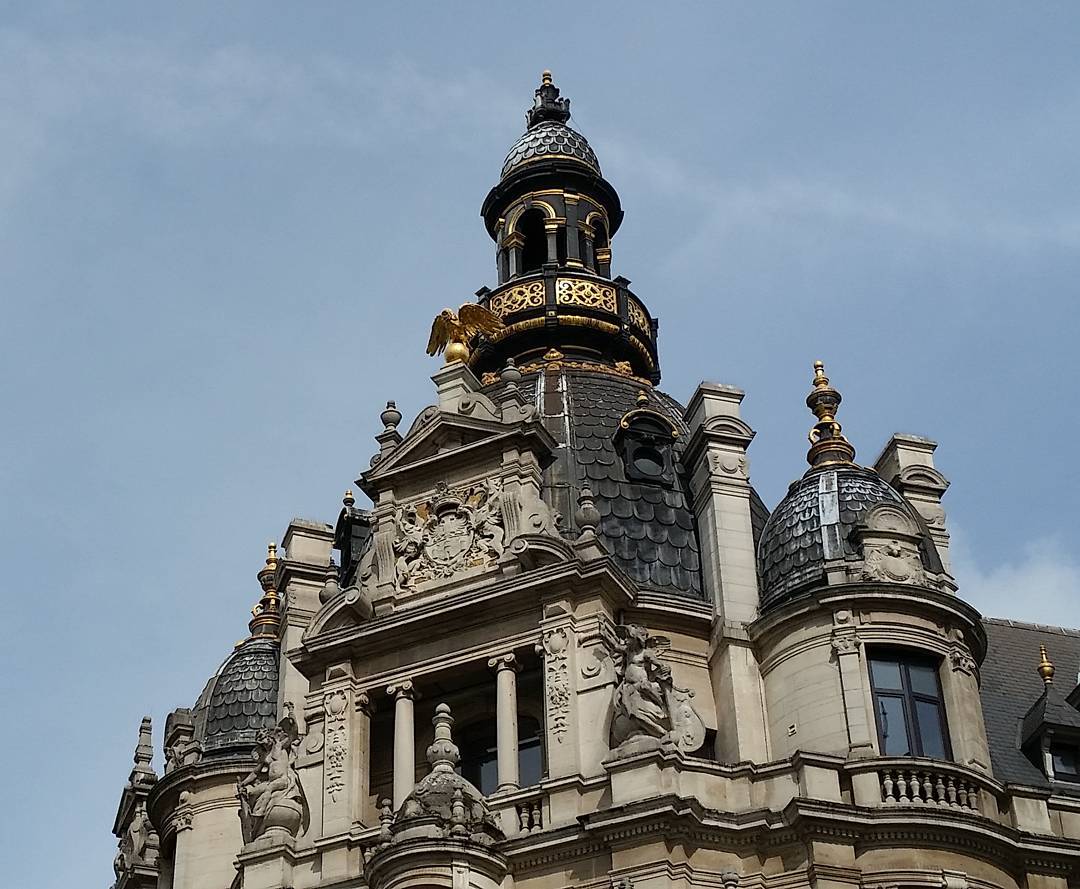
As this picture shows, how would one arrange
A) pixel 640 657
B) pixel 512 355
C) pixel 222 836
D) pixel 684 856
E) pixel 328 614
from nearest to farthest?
1. pixel 684 856
2. pixel 640 657
3. pixel 328 614
4. pixel 222 836
5. pixel 512 355

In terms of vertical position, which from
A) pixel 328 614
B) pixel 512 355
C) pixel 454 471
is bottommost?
pixel 328 614

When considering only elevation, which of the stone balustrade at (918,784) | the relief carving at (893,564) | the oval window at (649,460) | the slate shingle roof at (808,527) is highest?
the oval window at (649,460)

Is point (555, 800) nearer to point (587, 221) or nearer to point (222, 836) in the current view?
point (222, 836)

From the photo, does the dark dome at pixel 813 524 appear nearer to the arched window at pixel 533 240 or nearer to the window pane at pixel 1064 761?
the window pane at pixel 1064 761

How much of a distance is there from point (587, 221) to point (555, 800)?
18.3 m

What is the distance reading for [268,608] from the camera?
47281 mm

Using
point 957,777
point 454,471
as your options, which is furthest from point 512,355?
point 957,777

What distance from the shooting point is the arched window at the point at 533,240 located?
50.8 metres

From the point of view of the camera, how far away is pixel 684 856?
34.5 meters

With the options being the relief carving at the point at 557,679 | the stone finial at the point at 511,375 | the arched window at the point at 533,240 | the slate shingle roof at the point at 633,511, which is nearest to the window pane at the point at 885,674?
the slate shingle roof at the point at 633,511

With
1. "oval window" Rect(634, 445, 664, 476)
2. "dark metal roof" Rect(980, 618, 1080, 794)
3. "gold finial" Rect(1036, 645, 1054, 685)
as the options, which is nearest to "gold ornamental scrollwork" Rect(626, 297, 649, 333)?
"oval window" Rect(634, 445, 664, 476)

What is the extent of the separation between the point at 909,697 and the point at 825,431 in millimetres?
6502

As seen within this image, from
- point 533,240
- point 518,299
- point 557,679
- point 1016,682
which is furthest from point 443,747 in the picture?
point 533,240

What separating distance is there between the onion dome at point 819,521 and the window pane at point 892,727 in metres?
2.47
